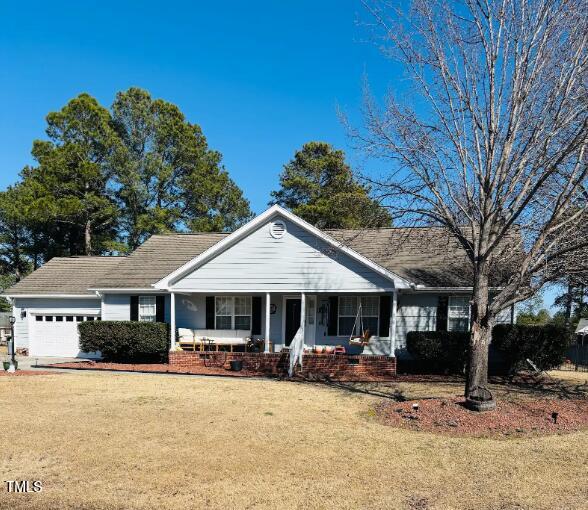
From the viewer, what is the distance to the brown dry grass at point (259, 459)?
5891mm

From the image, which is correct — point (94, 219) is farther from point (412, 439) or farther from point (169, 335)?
point (412, 439)

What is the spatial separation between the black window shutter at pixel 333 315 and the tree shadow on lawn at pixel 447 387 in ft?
9.79


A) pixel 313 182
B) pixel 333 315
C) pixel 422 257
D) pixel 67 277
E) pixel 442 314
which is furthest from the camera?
pixel 313 182

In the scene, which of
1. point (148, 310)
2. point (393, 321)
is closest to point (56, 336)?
point (148, 310)

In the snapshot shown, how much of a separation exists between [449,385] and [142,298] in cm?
1157

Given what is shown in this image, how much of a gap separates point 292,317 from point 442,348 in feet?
18.2

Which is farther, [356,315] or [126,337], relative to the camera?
[356,315]

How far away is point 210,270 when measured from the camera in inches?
693

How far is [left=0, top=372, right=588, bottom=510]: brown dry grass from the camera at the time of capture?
5.89 m

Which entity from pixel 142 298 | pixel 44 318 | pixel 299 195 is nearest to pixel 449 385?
pixel 142 298

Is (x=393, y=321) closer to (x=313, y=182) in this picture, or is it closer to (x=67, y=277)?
(x=67, y=277)

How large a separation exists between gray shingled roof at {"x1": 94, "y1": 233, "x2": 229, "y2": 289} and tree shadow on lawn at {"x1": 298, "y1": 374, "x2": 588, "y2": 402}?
7957mm

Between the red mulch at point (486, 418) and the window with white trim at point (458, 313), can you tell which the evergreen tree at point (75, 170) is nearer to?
the window with white trim at point (458, 313)

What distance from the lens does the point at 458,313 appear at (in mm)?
17203
